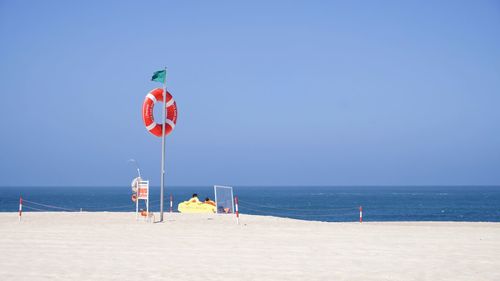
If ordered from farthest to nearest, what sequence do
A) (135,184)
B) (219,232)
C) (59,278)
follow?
(135,184)
(219,232)
(59,278)

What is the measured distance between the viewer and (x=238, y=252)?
12.1 m

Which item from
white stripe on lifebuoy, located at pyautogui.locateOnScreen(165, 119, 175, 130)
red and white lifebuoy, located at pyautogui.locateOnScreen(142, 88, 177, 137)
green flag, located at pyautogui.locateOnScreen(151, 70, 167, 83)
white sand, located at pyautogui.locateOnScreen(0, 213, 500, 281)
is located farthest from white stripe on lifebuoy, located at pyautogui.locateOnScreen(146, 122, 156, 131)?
white sand, located at pyautogui.locateOnScreen(0, 213, 500, 281)

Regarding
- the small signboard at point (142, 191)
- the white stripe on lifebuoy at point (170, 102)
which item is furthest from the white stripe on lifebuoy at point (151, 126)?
the small signboard at point (142, 191)

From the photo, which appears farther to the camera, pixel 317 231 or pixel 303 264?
pixel 317 231

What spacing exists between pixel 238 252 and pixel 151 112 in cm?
1008

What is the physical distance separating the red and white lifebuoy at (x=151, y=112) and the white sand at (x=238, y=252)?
3.36 metres

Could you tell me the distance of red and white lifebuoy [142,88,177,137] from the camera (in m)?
21.2

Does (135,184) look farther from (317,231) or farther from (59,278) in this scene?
(59,278)

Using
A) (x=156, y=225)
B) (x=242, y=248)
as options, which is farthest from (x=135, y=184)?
(x=242, y=248)

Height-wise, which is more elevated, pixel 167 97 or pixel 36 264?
pixel 167 97

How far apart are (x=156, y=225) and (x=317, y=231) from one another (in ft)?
14.8

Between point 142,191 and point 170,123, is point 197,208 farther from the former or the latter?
point 142,191

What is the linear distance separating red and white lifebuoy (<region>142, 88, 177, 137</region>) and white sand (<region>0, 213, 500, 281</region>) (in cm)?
336

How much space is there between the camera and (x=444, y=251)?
12.4 m
